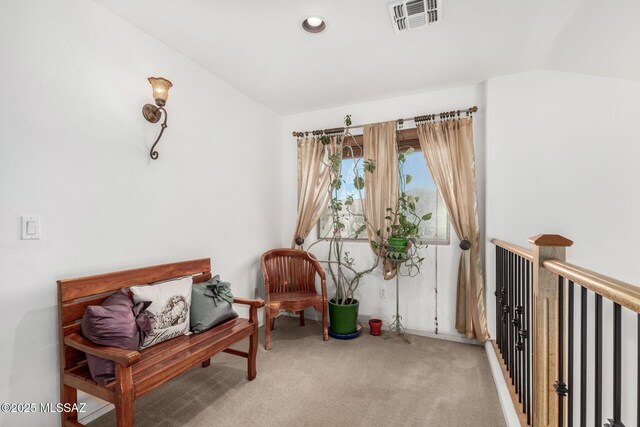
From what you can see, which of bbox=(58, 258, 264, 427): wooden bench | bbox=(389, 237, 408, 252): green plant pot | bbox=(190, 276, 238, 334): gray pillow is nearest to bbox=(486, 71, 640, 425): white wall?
bbox=(389, 237, 408, 252): green plant pot

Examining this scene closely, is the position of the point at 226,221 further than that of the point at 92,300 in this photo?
Yes

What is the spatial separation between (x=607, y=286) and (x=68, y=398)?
101 inches

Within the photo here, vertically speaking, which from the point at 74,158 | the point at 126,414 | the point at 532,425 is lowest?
the point at 532,425

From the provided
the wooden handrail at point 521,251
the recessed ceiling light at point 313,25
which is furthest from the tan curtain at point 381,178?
the recessed ceiling light at point 313,25

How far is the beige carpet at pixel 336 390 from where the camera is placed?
1.96 m

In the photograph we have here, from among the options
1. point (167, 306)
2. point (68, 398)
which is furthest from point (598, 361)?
point (68, 398)

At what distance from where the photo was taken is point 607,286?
3.02ft

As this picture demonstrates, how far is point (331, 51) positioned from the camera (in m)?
2.53

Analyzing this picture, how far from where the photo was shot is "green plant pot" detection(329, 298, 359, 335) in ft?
10.5

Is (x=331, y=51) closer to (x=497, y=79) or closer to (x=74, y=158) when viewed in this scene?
(x=497, y=79)

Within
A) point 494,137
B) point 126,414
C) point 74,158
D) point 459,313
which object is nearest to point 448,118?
point 494,137

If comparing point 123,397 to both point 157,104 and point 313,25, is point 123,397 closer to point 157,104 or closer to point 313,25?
point 157,104

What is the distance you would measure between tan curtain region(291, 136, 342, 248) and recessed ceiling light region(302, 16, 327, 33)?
153cm

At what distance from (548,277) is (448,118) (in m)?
2.19
